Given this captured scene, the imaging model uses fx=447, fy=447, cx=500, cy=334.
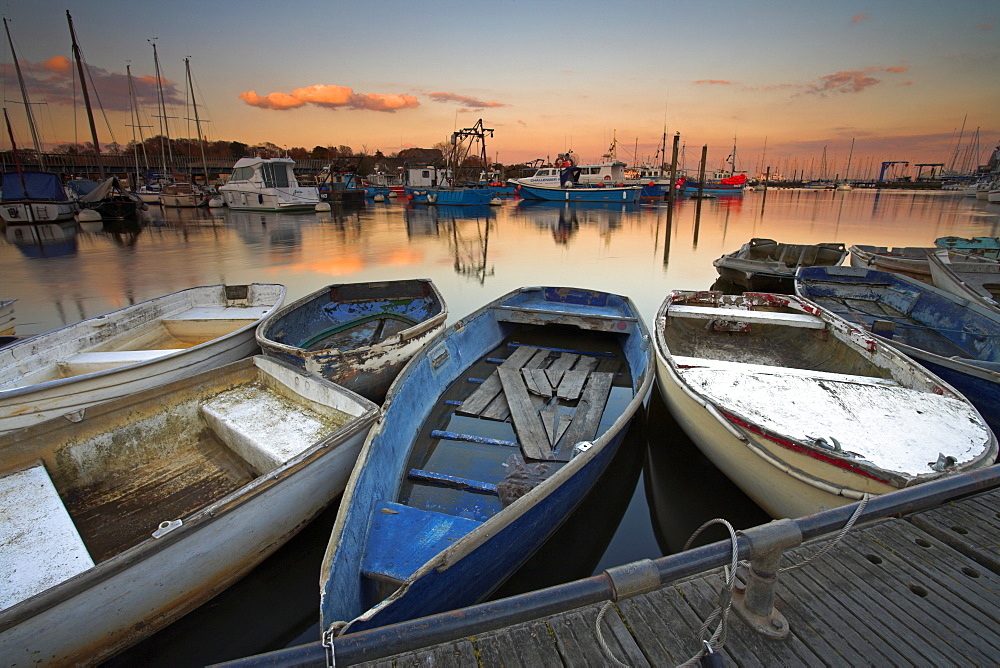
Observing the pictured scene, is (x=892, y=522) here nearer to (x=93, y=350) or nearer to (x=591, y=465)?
(x=591, y=465)

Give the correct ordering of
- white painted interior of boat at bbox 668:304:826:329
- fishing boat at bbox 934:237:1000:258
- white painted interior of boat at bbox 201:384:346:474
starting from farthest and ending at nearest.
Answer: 1. fishing boat at bbox 934:237:1000:258
2. white painted interior of boat at bbox 668:304:826:329
3. white painted interior of boat at bbox 201:384:346:474

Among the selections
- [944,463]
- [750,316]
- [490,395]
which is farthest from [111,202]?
[944,463]

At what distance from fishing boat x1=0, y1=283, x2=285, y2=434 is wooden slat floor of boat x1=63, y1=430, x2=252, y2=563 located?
685mm

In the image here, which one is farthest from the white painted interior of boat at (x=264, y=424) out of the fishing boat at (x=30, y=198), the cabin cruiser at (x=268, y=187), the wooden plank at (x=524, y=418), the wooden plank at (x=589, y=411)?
the fishing boat at (x=30, y=198)

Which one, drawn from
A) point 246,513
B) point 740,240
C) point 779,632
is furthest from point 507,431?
point 740,240

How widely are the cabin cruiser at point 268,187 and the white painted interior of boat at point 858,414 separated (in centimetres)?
3557

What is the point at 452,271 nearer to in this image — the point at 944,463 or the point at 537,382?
the point at 537,382

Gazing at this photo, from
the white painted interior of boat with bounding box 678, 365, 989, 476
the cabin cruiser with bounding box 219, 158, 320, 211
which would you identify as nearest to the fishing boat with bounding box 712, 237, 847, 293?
the white painted interior of boat with bounding box 678, 365, 989, 476

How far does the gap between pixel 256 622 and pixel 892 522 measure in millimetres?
4050

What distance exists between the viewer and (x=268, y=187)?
1308 inches

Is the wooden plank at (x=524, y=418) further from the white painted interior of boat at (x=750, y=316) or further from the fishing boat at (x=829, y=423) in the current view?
the white painted interior of boat at (x=750, y=316)

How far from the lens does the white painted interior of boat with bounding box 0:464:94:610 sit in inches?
102

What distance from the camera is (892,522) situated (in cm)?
255

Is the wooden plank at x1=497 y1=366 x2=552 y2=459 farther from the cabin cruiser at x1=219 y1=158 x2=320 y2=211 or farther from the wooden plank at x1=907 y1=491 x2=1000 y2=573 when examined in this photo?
the cabin cruiser at x1=219 y1=158 x2=320 y2=211
